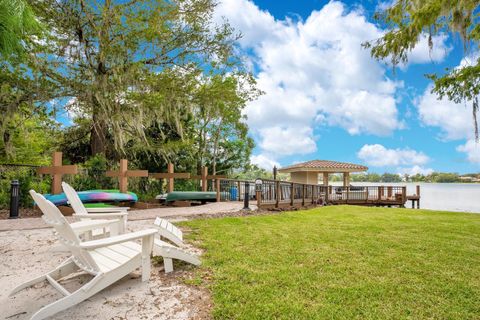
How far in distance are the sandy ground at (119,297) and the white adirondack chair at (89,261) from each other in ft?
0.42

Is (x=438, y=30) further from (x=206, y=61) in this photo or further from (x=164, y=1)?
(x=164, y=1)

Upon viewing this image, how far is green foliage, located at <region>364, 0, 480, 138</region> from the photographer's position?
20.7ft

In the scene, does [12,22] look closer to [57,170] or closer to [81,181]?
[57,170]

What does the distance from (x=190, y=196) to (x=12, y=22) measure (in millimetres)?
8197

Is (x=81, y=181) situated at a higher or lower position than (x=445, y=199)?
higher

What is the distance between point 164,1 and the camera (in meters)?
12.3

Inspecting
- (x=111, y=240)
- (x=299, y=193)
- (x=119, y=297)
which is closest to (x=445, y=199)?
(x=299, y=193)

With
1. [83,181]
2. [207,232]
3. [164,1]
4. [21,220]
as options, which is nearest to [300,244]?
[207,232]

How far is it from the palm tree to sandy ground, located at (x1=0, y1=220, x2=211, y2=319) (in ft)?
10.8

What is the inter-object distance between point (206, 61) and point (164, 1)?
9.51 ft

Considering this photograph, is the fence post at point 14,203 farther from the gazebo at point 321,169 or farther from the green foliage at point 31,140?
the gazebo at point 321,169

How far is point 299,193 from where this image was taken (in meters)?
14.3

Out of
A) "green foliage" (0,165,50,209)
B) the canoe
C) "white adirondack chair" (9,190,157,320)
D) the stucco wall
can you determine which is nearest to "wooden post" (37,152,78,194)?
the canoe

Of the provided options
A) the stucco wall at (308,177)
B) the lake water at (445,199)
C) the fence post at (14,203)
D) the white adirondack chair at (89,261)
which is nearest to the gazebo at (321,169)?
the stucco wall at (308,177)
